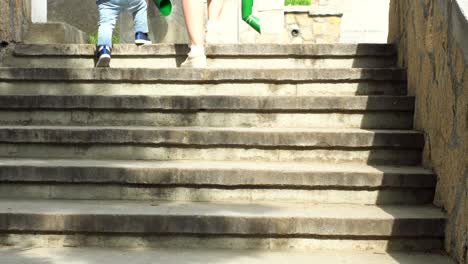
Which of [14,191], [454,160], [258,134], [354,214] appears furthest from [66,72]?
[454,160]

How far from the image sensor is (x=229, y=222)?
370 cm

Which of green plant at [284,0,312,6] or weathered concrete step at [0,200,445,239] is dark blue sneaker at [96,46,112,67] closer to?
weathered concrete step at [0,200,445,239]

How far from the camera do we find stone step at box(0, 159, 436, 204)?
13.3ft

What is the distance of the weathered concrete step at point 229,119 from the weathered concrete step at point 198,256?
1.35 meters

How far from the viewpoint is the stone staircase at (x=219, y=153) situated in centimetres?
371

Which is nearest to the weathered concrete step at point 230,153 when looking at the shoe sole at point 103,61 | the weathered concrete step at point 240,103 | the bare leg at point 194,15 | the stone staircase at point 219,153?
the stone staircase at point 219,153

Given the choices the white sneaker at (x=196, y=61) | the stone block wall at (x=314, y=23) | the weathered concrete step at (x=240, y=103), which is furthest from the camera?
the stone block wall at (x=314, y=23)

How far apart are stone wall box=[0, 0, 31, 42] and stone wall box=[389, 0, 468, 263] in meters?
3.30

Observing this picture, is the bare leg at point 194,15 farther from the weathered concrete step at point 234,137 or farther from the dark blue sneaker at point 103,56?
the weathered concrete step at point 234,137

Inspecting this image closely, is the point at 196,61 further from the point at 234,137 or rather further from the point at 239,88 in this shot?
the point at 234,137

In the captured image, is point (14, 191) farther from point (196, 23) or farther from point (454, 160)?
point (454, 160)

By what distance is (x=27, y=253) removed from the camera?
3.62m

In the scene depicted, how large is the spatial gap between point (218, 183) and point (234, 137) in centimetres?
47

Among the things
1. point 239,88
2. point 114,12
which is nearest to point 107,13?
point 114,12
